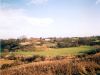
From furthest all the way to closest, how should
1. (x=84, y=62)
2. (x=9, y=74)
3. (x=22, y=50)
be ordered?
(x=22, y=50) → (x=84, y=62) → (x=9, y=74)

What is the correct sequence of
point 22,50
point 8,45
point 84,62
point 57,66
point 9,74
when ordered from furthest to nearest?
1. point 8,45
2. point 22,50
3. point 84,62
4. point 57,66
5. point 9,74

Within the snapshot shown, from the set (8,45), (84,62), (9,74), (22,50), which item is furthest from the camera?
(8,45)

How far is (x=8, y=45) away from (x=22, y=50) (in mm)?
5266

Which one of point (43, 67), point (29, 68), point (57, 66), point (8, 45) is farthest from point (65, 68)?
point (8, 45)

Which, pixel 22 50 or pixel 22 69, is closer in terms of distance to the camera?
pixel 22 69

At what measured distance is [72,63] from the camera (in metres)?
18.5

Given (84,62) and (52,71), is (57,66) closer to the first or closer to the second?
(52,71)

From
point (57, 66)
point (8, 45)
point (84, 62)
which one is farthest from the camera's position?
point (8, 45)

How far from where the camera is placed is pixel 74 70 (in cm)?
1720

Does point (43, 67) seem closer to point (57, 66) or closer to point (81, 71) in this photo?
point (57, 66)

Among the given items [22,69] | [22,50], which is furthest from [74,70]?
[22,50]

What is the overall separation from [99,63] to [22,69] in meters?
7.23

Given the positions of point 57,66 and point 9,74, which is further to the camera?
point 57,66

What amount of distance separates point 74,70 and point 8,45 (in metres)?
28.3
